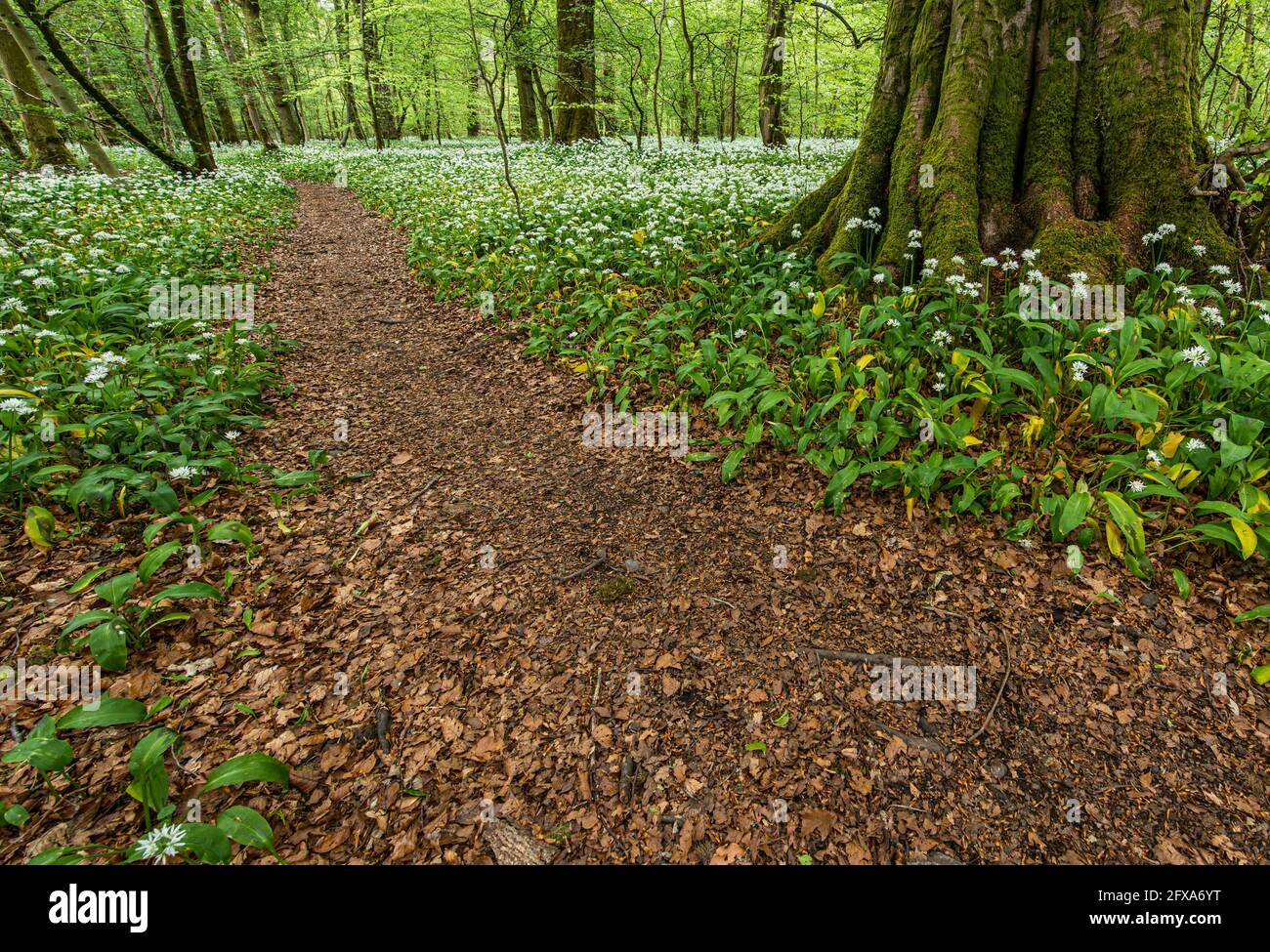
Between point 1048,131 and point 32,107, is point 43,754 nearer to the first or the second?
point 1048,131

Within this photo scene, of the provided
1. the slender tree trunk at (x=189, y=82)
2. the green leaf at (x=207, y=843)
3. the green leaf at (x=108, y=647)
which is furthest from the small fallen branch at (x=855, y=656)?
the slender tree trunk at (x=189, y=82)

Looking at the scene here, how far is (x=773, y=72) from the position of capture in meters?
17.0

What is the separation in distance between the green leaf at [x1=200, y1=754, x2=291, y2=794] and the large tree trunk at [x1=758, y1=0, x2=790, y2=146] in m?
19.1

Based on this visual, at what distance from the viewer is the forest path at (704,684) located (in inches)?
84.8

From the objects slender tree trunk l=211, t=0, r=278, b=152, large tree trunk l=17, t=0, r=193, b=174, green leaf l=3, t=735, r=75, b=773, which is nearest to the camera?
green leaf l=3, t=735, r=75, b=773

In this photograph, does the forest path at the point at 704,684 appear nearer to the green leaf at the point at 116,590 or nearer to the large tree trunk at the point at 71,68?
the green leaf at the point at 116,590

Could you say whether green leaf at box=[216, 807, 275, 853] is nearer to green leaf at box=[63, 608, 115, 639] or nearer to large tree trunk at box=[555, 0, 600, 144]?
green leaf at box=[63, 608, 115, 639]

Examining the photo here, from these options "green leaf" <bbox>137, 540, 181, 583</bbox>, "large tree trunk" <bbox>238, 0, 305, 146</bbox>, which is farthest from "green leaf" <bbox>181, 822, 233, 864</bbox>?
"large tree trunk" <bbox>238, 0, 305, 146</bbox>

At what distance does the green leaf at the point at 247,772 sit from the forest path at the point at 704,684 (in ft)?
0.71

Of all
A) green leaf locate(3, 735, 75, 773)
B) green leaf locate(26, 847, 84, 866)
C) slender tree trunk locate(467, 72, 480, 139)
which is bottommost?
green leaf locate(26, 847, 84, 866)

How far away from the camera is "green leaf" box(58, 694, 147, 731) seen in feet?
7.20

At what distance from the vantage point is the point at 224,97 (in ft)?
77.8

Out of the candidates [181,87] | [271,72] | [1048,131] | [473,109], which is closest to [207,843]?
[1048,131]
